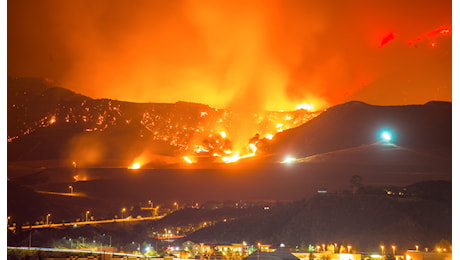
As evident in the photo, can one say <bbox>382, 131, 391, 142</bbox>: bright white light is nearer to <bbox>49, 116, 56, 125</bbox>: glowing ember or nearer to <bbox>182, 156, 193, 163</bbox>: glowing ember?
<bbox>182, 156, 193, 163</bbox>: glowing ember

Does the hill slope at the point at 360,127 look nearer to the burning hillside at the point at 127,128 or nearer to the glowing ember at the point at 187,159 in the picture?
the burning hillside at the point at 127,128

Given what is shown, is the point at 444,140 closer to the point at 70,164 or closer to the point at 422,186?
the point at 422,186

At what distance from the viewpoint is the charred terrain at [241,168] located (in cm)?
2500

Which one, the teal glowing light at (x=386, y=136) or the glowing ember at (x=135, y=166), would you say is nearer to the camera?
the teal glowing light at (x=386, y=136)

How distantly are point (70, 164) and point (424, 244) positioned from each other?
21403 mm

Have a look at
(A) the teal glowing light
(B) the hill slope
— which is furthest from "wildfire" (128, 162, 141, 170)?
(A) the teal glowing light

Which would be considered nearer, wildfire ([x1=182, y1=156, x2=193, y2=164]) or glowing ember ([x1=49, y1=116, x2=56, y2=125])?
wildfire ([x1=182, y1=156, x2=193, y2=164])

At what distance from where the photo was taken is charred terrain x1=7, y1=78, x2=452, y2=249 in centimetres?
2500

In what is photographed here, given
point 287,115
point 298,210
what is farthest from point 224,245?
point 287,115

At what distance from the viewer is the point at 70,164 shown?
37.6 m

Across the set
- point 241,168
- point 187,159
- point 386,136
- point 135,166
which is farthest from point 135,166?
point 386,136

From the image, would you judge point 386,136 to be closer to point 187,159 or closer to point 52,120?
point 187,159

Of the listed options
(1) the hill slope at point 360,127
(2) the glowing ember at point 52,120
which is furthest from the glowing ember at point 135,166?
(1) the hill slope at point 360,127

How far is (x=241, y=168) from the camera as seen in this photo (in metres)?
32.8
